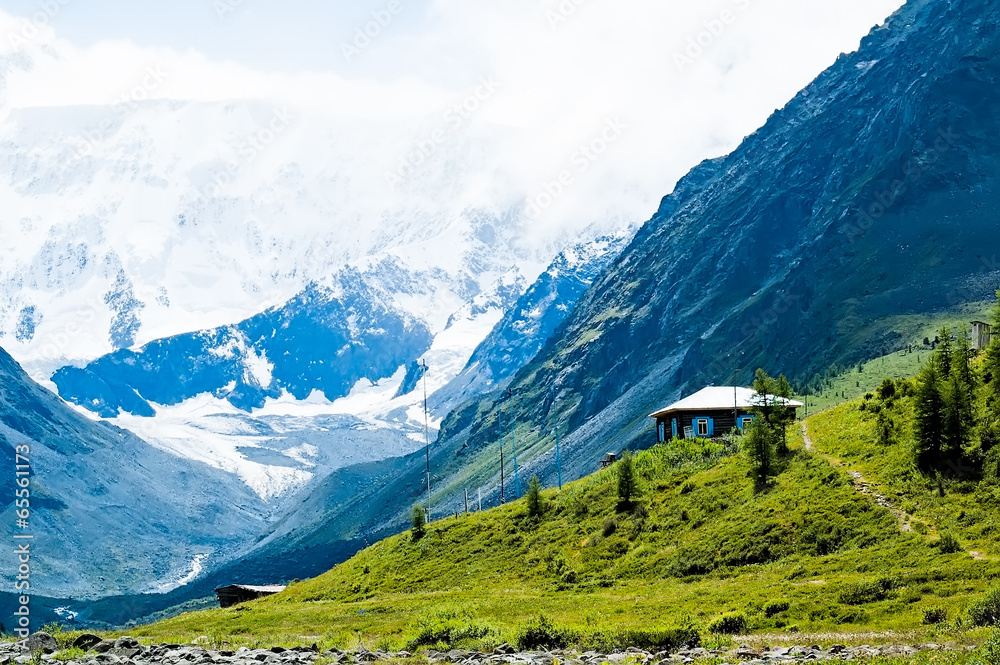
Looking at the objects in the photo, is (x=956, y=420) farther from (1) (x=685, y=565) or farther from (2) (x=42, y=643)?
(2) (x=42, y=643)

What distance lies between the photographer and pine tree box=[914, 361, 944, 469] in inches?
2456

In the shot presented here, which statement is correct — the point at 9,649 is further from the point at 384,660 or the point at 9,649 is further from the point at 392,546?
the point at 392,546

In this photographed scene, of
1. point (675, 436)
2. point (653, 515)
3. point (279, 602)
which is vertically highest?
point (675, 436)

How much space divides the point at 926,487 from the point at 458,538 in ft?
137

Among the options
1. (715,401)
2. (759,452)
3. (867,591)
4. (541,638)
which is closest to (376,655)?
(541,638)

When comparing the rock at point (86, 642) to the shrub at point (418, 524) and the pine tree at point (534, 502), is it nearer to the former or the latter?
the pine tree at point (534, 502)

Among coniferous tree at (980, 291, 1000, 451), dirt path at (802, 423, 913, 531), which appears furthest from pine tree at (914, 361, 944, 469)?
dirt path at (802, 423, 913, 531)

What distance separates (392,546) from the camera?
97.9 meters

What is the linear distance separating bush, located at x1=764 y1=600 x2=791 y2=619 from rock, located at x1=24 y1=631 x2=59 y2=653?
93.2ft

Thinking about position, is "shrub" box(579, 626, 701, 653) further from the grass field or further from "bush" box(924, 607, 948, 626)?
"bush" box(924, 607, 948, 626)

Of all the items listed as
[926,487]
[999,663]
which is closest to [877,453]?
[926,487]

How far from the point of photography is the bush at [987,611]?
3562 cm

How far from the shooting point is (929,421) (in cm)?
6297

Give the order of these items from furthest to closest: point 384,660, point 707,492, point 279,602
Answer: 1. point 279,602
2. point 707,492
3. point 384,660
